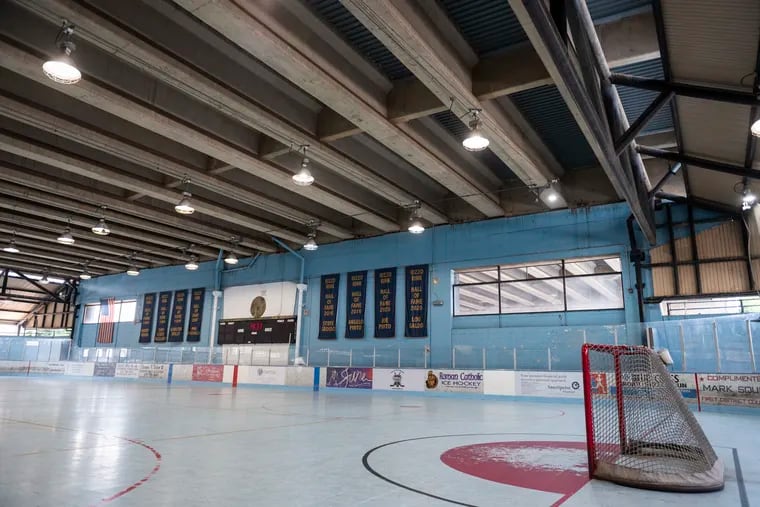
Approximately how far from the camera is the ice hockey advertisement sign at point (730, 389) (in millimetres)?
14359

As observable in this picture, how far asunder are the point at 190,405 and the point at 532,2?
524 inches

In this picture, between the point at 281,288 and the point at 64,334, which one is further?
the point at 64,334

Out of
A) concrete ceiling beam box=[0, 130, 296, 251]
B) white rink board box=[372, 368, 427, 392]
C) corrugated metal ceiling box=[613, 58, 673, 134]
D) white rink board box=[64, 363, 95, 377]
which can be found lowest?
white rink board box=[64, 363, 95, 377]

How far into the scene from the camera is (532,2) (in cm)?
671

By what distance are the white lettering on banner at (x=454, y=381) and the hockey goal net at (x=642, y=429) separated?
40.9ft

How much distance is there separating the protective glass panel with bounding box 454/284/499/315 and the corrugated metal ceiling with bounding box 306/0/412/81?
40.8 feet

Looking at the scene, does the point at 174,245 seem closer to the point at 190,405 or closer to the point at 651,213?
the point at 190,405

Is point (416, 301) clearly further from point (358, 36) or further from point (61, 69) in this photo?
point (61, 69)

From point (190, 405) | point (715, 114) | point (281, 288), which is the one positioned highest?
point (715, 114)

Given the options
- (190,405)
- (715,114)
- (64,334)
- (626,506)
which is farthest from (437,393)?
(64,334)

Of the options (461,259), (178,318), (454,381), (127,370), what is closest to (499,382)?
(454,381)

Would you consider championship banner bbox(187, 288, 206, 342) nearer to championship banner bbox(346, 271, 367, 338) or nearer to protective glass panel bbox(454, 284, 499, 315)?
championship banner bbox(346, 271, 367, 338)

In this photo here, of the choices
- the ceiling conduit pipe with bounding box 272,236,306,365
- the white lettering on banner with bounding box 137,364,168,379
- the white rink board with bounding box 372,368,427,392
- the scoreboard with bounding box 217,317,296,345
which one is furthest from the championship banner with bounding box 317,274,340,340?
the white lettering on banner with bounding box 137,364,168,379

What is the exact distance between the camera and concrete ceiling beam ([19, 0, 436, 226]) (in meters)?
8.94
